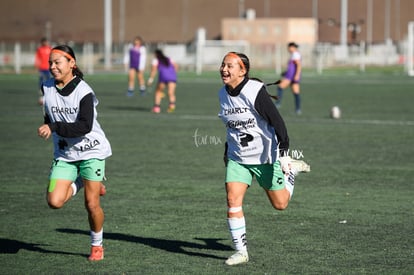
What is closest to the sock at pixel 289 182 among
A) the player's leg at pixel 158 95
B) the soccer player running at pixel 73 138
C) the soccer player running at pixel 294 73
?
the soccer player running at pixel 73 138

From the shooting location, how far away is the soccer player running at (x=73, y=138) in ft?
28.5

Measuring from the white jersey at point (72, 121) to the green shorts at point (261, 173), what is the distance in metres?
1.23

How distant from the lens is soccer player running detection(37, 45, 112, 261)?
870 cm

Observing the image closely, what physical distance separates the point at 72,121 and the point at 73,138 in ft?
0.53

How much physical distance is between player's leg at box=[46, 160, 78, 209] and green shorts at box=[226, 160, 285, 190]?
1506 mm

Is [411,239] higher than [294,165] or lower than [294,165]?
lower

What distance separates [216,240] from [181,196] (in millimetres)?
3024

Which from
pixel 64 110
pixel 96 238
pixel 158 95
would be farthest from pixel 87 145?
pixel 158 95

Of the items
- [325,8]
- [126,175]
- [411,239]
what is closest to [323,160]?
[126,175]

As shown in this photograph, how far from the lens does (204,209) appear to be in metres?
11.9

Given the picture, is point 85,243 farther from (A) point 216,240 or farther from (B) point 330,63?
(B) point 330,63

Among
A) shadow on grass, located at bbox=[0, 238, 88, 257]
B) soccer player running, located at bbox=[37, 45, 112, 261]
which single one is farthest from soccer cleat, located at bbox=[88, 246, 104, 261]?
shadow on grass, located at bbox=[0, 238, 88, 257]

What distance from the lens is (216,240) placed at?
991cm

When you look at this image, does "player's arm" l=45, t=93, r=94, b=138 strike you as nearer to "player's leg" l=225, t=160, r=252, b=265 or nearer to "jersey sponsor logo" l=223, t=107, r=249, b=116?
"jersey sponsor logo" l=223, t=107, r=249, b=116
